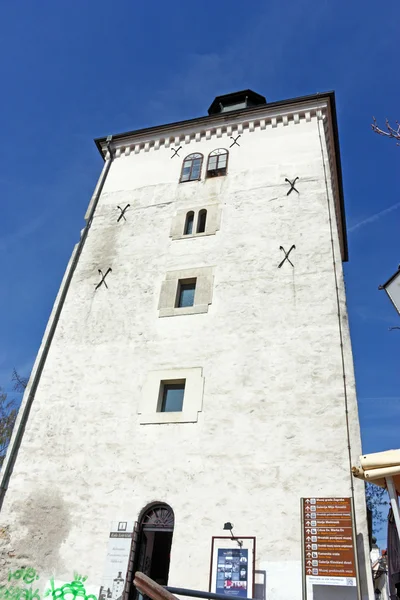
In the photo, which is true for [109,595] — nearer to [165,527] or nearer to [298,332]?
[165,527]

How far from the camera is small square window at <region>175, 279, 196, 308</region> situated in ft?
40.5

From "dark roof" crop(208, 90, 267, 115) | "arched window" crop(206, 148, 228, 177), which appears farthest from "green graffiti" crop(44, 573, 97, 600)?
"dark roof" crop(208, 90, 267, 115)

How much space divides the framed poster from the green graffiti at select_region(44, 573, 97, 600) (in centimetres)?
247

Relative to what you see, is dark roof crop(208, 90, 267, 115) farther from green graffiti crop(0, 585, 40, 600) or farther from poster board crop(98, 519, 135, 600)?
green graffiti crop(0, 585, 40, 600)

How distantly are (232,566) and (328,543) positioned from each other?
1683 mm

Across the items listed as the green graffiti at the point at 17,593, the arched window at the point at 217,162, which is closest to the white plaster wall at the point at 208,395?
the green graffiti at the point at 17,593

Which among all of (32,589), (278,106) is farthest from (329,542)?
(278,106)

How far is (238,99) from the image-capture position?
19516 mm

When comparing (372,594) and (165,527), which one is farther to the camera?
(165,527)

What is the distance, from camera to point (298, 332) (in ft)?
35.1

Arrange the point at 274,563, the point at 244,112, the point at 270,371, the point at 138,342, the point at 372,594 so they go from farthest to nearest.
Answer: the point at 244,112 < the point at 138,342 < the point at 270,371 < the point at 274,563 < the point at 372,594

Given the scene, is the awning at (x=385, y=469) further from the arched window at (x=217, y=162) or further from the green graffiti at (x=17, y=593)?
the arched window at (x=217, y=162)

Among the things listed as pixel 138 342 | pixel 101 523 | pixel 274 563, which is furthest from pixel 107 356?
pixel 274 563

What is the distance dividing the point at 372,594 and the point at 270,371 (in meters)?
4.35
